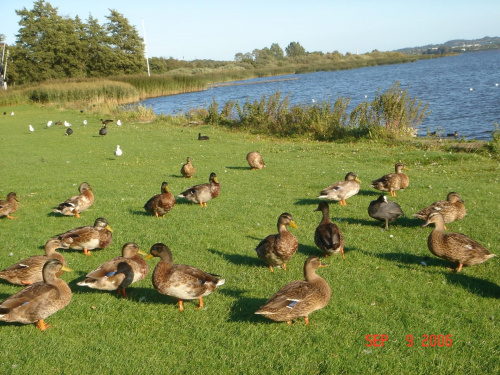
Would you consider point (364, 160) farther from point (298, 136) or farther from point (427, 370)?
point (427, 370)

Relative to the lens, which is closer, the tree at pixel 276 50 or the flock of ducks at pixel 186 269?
the flock of ducks at pixel 186 269

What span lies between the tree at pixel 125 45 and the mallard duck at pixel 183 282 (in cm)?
8363

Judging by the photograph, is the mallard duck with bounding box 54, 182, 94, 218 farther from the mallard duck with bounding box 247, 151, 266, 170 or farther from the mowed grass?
the mallard duck with bounding box 247, 151, 266, 170

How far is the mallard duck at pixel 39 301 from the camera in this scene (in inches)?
233

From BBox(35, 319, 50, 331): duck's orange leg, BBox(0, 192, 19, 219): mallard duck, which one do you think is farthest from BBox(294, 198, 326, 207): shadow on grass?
BBox(0, 192, 19, 219): mallard duck

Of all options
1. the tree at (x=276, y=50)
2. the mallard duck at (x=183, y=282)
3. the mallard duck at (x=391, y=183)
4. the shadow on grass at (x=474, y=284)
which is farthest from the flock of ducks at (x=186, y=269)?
the tree at (x=276, y=50)

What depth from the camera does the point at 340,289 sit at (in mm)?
7062

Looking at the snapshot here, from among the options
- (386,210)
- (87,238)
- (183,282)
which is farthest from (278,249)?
(87,238)

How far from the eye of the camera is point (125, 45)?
8719 cm

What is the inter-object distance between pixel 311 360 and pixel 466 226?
22.0 feet

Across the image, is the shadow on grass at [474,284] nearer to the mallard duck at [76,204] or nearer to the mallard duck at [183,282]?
the mallard duck at [183,282]

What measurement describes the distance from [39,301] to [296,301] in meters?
3.64

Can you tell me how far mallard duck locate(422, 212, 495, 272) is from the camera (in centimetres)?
757

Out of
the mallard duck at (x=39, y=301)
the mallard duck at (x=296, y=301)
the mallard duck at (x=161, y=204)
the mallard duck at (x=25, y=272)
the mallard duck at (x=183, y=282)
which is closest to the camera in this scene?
the mallard duck at (x=296, y=301)
